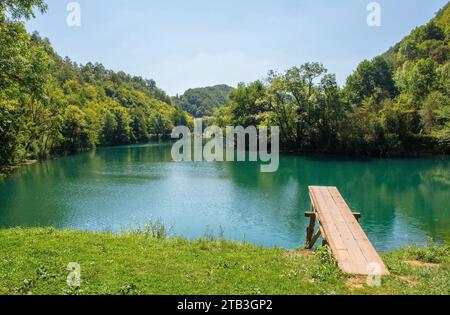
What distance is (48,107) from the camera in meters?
46.5

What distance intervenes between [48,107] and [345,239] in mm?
46673

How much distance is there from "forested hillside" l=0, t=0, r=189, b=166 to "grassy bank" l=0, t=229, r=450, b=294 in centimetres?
776

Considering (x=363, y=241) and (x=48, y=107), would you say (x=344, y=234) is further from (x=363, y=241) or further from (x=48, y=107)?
(x=48, y=107)

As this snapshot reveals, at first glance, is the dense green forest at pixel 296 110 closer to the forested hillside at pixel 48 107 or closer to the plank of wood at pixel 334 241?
the forested hillside at pixel 48 107

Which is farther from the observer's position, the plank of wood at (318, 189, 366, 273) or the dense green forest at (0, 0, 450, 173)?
the dense green forest at (0, 0, 450, 173)

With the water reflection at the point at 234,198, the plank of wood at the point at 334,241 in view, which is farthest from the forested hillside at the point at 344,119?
the plank of wood at the point at 334,241

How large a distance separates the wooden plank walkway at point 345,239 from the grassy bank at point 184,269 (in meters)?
0.29

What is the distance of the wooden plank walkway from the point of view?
756 centimetres

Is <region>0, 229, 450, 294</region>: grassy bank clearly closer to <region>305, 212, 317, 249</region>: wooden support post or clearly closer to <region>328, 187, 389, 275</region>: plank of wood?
<region>328, 187, 389, 275</region>: plank of wood

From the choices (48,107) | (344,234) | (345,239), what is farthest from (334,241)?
(48,107)

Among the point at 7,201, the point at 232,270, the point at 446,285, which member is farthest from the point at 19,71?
the point at 446,285

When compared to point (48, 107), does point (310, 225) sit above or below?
below

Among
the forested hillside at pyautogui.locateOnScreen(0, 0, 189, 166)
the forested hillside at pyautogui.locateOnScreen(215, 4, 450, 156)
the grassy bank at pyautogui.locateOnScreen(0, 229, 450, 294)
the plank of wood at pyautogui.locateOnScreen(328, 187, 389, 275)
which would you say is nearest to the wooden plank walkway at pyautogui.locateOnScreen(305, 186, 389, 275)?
the plank of wood at pyautogui.locateOnScreen(328, 187, 389, 275)
